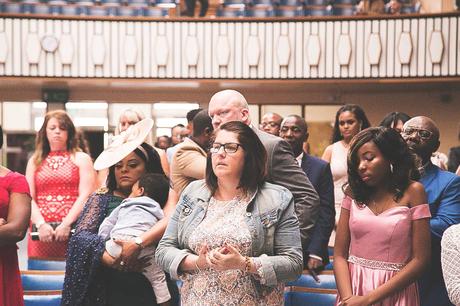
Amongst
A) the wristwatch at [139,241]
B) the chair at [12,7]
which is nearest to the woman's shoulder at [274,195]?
the wristwatch at [139,241]

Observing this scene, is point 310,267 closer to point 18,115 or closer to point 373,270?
point 373,270

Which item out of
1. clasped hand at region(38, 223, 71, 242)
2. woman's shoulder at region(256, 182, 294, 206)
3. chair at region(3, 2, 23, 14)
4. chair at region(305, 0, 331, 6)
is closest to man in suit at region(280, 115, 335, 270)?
woman's shoulder at region(256, 182, 294, 206)

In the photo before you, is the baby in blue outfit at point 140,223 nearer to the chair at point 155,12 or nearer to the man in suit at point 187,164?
the man in suit at point 187,164

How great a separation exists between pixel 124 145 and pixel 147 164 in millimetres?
147

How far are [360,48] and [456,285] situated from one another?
30.4 feet

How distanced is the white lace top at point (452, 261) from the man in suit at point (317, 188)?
1513mm

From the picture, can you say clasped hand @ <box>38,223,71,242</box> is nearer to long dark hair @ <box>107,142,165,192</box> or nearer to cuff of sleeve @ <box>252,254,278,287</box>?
long dark hair @ <box>107,142,165,192</box>

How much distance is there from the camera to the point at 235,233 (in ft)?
8.34

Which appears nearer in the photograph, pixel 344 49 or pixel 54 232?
pixel 54 232

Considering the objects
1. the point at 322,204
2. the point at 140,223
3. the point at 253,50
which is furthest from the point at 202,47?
the point at 140,223

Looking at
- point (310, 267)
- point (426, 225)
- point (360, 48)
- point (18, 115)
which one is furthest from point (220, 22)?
point (426, 225)

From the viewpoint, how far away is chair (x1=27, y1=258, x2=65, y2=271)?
4484 millimetres

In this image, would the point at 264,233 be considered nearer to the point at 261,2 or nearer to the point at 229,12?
the point at 229,12

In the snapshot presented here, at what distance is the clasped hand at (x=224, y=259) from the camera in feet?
7.95
